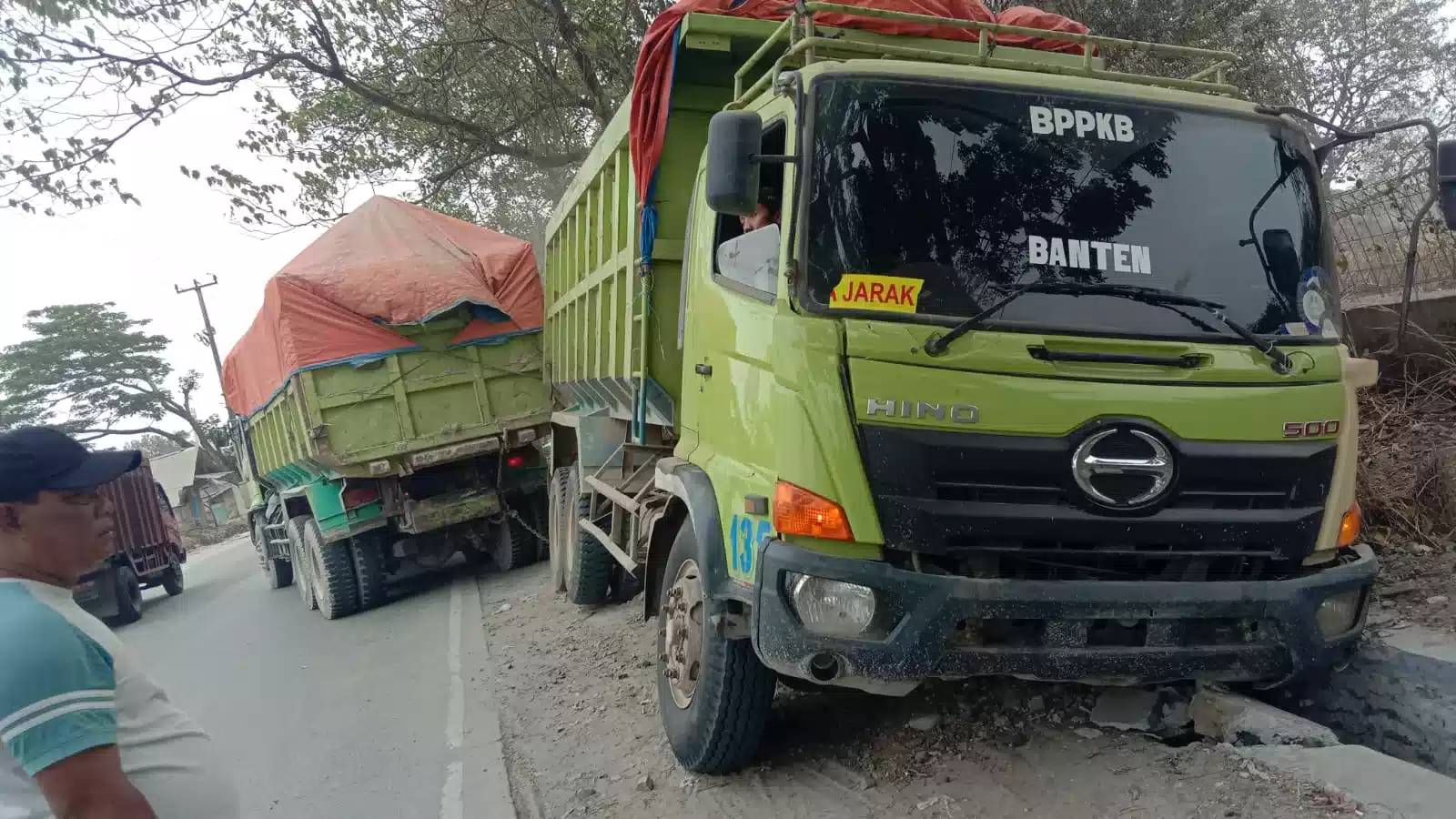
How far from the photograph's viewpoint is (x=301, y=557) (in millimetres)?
9781

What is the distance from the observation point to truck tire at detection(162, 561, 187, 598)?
14.0 metres

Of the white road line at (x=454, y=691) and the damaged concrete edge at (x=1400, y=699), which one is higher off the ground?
the damaged concrete edge at (x=1400, y=699)

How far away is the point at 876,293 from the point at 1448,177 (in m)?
2.07

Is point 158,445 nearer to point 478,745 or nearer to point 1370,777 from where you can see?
point 478,745

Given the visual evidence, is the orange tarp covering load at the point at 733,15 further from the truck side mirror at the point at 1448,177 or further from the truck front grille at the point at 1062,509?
the truck front grille at the point at 1062,509

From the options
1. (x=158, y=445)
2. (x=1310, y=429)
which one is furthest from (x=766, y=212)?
(x=158, y=445)

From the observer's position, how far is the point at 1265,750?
10.3ft

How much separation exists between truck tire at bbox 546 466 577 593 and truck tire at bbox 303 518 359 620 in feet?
7.12

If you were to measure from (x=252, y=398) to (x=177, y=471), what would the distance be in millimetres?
Answer: 28805

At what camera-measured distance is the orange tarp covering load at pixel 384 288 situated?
8.05 metres

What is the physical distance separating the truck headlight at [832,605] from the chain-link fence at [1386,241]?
15.0 feet

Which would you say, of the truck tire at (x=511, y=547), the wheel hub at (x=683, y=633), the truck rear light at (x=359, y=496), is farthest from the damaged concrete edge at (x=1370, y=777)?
the truck rear light at (x=359, y=496)

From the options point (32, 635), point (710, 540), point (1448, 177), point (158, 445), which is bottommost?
point (158, 445)

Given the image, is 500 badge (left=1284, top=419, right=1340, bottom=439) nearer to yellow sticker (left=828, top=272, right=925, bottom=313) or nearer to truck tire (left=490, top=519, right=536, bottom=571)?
yellow sticker (left=828, top=272, right=925, bottom=313)
